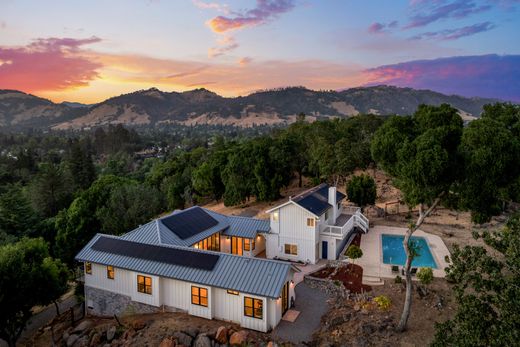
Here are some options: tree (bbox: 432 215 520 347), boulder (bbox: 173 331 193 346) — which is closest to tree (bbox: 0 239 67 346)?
boulder (bbox: 173 331 193 346)

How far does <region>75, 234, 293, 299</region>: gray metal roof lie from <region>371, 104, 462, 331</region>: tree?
6.27 meters

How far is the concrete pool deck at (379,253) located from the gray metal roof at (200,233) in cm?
779

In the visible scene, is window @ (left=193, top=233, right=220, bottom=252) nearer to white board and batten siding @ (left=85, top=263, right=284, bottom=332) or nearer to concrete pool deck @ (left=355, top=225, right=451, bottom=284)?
white board and batten siding @ (left=85, top=263, right=284, bottom=332)

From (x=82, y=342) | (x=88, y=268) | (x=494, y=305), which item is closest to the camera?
(x=494, y=305)

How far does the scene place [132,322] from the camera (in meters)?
19.7

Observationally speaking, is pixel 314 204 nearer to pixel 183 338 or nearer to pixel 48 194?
pixel 183 338

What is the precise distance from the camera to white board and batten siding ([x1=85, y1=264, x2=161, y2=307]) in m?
20.3

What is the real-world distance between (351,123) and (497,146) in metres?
41.2

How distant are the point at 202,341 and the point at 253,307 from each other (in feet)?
9.91

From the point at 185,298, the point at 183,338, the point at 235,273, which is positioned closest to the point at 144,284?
the point at 185,298

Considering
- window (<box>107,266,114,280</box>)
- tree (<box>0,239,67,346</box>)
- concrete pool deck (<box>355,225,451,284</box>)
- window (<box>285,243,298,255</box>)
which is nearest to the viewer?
tree (<box>0,239,67,346</box>)

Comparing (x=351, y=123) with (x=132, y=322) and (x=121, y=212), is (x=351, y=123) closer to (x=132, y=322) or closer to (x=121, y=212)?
(x=121, y=212)

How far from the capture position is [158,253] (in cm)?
2103

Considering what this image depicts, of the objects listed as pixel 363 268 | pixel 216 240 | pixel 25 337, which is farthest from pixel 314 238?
pixel 25 337
